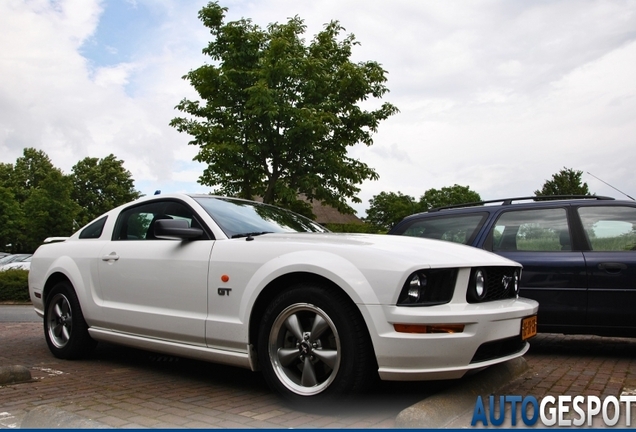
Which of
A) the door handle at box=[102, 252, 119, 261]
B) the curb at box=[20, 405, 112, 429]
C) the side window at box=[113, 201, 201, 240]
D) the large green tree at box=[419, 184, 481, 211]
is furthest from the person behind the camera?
the large green tree at box=[419, 184, 481, 211]

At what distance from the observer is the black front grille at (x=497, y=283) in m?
3.83

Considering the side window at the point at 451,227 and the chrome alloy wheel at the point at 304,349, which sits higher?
the side window at the point at 451,227

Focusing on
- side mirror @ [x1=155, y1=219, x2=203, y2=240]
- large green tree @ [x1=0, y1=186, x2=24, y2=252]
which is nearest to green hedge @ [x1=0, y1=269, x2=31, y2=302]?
side mirror @ [x1=155, y1=219, x2=203, y2=240]

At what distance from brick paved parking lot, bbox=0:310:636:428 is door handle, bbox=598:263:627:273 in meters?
0.88

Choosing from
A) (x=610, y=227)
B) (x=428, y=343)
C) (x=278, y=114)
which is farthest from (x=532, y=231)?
(x=278, y=114)

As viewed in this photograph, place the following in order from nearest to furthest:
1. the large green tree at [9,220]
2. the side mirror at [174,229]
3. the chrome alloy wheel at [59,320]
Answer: the side mirror at [174,229], the chrome alloy wheel at [59,320], the large green tree at [9,220]

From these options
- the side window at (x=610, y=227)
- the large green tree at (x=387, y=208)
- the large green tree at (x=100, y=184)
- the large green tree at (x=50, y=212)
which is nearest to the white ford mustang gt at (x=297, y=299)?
the side window at (x=610, y=227)

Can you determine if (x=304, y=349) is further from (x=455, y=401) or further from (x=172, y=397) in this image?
(x=172, y=397)

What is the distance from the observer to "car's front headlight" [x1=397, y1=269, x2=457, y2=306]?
11.8 ft

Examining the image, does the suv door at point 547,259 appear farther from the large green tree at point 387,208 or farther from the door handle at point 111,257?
the large green tree at point 387,208

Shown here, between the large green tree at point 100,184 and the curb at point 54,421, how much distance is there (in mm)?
58877

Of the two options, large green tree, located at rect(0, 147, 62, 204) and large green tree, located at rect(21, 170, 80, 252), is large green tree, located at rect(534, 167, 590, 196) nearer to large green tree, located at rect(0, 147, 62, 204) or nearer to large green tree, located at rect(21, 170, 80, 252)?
large green tree, located at rect(21, 170, 80, 252)

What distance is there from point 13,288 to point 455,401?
1556 centimetres

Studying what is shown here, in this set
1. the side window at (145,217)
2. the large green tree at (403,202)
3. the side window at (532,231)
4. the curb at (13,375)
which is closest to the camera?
the curb at (13,375)
